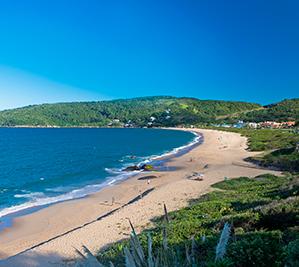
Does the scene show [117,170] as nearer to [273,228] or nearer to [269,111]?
[273,228]

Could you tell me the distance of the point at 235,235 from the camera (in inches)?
352

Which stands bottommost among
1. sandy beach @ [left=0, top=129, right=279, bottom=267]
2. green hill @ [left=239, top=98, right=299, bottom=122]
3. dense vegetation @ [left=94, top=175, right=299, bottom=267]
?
sandy beach @ [left=0, top=129, right=279, bottom=267]

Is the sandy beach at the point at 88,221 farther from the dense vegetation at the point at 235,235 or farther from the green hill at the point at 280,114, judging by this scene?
the green hill at the point at 280,114

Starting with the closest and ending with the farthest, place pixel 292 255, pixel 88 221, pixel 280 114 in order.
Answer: pixel 292 255, pixel 88 221, pixel 280 114

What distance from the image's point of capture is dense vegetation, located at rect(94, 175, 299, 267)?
526 centimetres

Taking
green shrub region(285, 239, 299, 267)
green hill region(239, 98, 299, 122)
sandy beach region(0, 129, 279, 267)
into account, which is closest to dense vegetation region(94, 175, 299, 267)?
green shrub region(285, 239, 299, 267)

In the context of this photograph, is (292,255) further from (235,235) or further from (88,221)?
(88,221)

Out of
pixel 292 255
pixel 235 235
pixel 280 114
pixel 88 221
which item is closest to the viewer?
pixel 292 255

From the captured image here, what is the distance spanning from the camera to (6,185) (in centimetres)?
3700

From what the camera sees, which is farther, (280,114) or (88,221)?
(280,114)

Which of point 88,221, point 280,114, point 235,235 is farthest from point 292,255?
point 280,114

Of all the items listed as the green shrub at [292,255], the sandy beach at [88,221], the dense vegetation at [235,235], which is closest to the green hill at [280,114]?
the sandy beach at [88,221]

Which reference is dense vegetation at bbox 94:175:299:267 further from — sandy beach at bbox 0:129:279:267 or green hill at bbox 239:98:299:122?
green hill at bbox 239:98:299:122

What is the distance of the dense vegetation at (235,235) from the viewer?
5.26 meters
